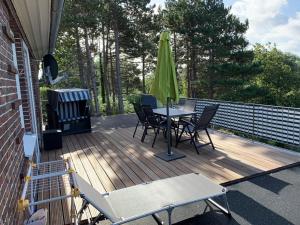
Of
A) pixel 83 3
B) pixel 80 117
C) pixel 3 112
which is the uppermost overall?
pixel 83 3

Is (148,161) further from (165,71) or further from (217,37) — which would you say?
(217,37)

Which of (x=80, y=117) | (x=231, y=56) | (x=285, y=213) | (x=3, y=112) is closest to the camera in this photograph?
(x=3, y=112)

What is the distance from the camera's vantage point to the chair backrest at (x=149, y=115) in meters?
5.35

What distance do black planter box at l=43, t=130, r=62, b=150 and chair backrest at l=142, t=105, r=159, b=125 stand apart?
1.93 m

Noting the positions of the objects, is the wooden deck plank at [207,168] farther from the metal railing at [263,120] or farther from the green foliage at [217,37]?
the green foliage at [217,37]

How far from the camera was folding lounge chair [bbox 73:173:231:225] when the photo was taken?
7.43 ft

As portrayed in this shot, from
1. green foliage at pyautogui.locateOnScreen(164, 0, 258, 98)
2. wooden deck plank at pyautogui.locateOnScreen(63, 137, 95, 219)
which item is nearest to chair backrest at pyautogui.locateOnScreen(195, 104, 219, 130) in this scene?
wooden deck plank at pyautogui.locateOnScreen(63, 137, 95, 219)

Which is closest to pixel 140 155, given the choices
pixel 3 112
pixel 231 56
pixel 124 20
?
pixel 3 112

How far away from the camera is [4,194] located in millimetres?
1627

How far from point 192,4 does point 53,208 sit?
15107 mm

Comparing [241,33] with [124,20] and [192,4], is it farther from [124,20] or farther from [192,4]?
[124,20]

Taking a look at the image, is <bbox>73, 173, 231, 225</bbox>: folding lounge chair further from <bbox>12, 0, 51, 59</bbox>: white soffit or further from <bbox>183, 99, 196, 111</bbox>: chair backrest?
<bbox>183, 99, 196, 111</bbox>: chair backrest

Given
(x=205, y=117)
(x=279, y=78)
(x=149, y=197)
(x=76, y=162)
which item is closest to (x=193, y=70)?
(x=279, y=78)

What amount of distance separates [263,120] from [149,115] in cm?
233
